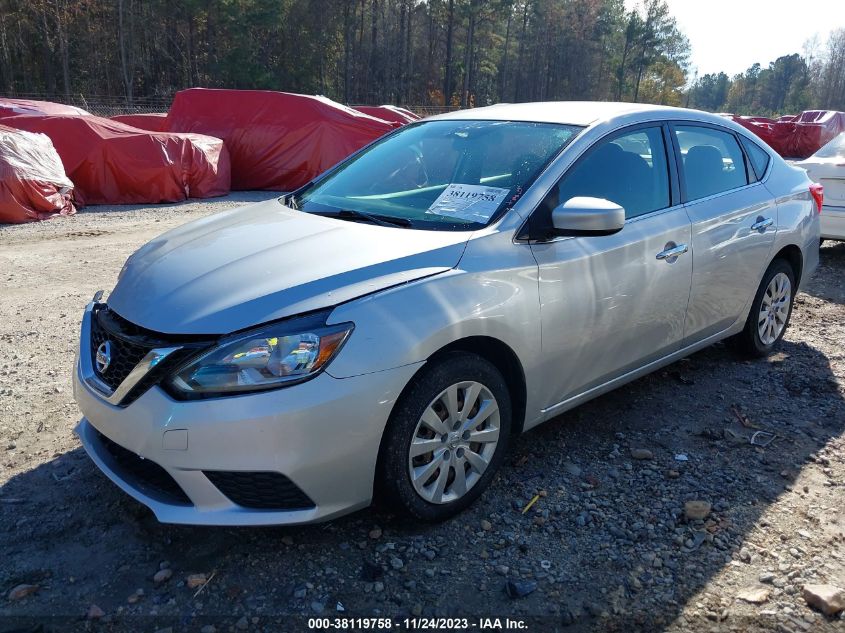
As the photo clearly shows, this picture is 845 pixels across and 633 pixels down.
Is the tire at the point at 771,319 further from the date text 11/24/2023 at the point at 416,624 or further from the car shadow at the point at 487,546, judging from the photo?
the date text 11/24/2023 at the point at 416,624

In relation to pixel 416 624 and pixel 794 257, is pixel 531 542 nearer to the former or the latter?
pixel 416 624

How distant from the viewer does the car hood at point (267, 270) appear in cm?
250

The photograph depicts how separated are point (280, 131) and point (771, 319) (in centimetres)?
1196

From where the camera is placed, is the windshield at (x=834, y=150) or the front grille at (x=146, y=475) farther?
the windshield at (x=834, y=150)

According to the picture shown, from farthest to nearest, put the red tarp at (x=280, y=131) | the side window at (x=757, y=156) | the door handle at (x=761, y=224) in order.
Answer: the red tarp at (x=280, y=131)
the side window at (x=757, y=156)
the door handle at (x=761, y=224)

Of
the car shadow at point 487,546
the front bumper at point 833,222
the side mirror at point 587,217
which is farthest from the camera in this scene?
the front bumper at point 833,222

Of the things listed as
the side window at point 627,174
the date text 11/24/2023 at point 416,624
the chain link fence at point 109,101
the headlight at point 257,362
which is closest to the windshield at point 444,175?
the side window at point 627,174

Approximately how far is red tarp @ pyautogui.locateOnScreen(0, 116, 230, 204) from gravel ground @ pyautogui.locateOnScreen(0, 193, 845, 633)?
366 inches

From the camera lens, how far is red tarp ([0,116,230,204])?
1220 cm

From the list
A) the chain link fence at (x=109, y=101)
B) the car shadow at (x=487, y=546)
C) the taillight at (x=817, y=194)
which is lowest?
the car shadow at (x=487, y=546)

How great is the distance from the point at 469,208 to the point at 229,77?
4457 cm

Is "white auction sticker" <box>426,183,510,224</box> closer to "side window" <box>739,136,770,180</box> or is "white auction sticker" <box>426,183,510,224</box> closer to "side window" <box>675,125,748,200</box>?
"side window" <box>675,125,748,200</box>

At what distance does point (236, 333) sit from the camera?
2416 millimetres

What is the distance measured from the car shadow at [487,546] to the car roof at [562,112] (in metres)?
1.70
